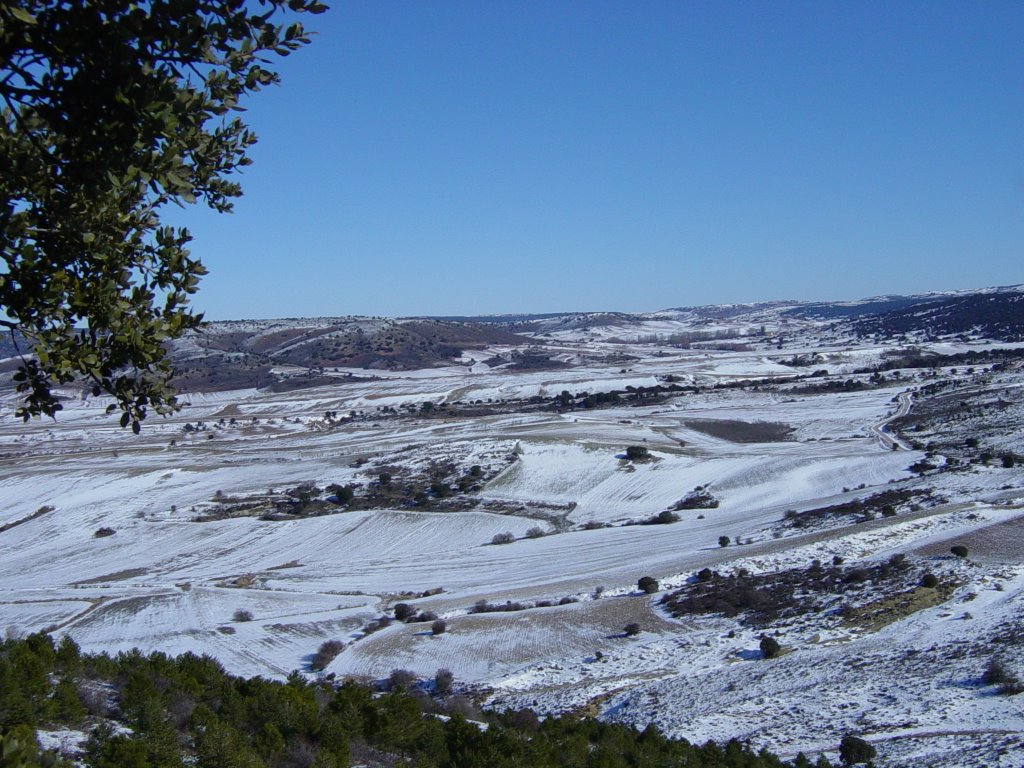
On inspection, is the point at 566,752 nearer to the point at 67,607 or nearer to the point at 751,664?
the point at 751,664

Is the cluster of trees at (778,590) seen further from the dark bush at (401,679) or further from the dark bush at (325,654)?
the dark bush at (325,654)

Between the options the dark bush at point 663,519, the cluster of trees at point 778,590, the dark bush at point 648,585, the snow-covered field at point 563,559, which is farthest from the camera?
the dark bush at point 663,519

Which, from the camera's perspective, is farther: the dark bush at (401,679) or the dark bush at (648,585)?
the dark bush at (648,585)

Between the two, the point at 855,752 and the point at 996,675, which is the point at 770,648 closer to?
the point at 996,675

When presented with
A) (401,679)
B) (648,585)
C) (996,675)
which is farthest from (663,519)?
(996,675)

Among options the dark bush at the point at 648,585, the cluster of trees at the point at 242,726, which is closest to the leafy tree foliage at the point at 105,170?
the cluster of trees at the point at 242,726

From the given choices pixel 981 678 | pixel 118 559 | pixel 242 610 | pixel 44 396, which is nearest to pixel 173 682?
pixel 44 396

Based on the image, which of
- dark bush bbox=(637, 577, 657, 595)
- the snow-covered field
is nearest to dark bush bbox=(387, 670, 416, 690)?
the snow-covered field
